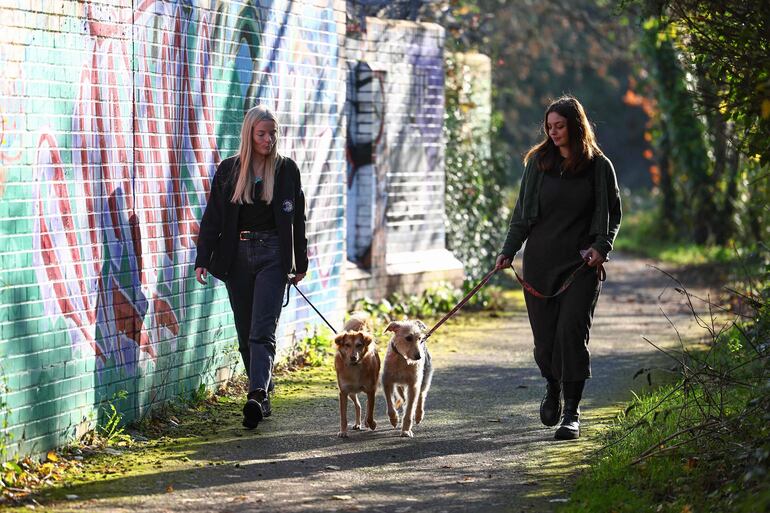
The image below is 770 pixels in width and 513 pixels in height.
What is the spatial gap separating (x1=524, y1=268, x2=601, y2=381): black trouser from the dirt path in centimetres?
51

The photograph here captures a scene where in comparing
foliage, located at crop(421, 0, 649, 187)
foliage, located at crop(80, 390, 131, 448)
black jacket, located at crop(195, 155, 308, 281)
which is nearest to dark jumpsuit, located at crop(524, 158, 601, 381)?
foliage, located at crop(421, 0, 649, 187)

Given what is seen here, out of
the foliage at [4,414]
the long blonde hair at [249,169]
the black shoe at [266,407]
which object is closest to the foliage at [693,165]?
the long blonde hair at [249,169]

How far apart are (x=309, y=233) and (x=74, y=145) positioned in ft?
14.5

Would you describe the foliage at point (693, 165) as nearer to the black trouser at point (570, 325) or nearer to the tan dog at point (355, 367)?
the black trouser at point (570, 325)

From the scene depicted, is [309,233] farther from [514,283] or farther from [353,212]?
[514,283]

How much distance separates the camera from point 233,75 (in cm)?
1031

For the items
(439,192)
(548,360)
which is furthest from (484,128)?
(548,360)

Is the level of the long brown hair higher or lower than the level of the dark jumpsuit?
higher

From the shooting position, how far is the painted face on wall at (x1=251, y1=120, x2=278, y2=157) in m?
8.63

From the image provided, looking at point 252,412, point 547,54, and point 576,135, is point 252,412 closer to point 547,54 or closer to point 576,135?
point 576,135

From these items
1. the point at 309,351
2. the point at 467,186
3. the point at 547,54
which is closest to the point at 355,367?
the point at 309,351

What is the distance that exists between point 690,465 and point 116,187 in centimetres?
405

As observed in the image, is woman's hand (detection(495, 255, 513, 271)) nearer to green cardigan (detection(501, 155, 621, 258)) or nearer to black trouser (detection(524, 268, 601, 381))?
green cardigan (detection(501, 155, 621, 258))

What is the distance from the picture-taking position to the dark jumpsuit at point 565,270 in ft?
→ 28.1
